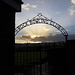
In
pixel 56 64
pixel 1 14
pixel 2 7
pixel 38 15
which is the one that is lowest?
pixel 56 64

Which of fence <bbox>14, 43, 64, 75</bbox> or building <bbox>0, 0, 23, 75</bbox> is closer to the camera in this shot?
building <bbox>0, 0, 23, 75</bbox>

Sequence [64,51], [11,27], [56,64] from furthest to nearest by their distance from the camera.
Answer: [56,64], [64,51], [11,27]

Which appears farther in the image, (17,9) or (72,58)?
(72,58)

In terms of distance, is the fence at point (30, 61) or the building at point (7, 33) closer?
the building at point (7, 33)

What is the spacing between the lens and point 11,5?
15.3 ft

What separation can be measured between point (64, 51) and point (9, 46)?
4.07 metres

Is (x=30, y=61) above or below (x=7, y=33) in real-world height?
below

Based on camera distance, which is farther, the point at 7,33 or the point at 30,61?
the point at 30,61

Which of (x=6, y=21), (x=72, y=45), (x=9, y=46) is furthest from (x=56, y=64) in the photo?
(x=6, y=21)

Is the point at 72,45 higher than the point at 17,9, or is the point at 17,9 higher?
the point at 17,9

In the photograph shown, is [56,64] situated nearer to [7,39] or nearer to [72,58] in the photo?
[72,58]

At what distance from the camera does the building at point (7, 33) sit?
4.25 metres

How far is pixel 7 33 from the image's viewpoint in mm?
4688

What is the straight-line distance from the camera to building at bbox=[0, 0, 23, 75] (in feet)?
14.0
